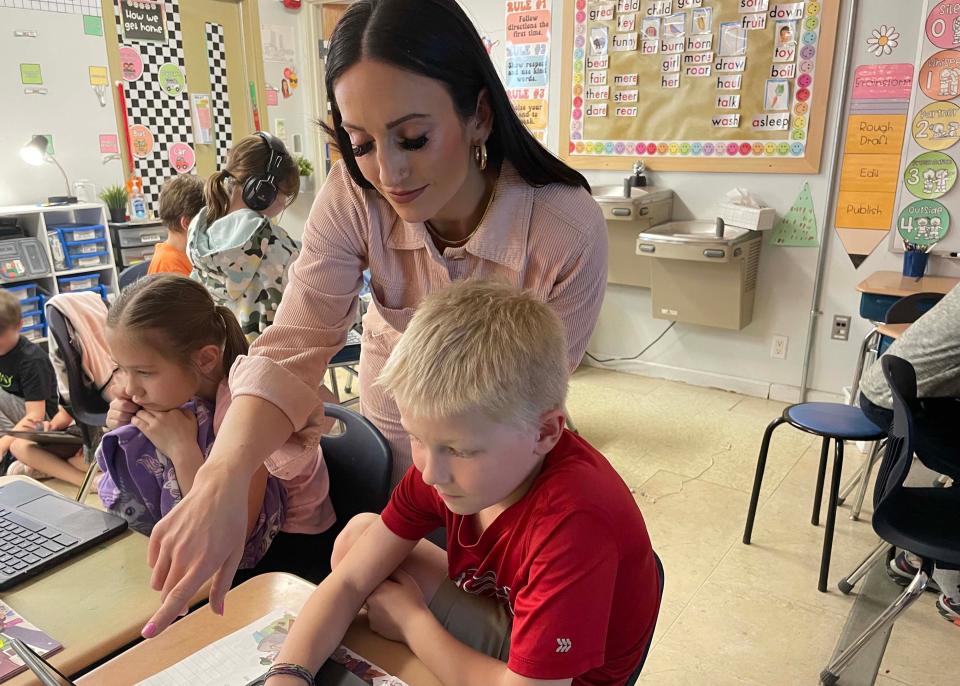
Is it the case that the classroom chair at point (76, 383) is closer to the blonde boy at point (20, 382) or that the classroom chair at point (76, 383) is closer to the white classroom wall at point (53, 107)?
the blonde boy at point (20, 382)

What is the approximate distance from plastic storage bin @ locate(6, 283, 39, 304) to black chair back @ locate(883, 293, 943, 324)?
13.7 feet

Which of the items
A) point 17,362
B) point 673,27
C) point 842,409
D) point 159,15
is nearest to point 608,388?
point 842,409

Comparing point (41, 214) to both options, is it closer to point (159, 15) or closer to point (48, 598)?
point (159, 15)

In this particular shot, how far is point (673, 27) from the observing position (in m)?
3.54

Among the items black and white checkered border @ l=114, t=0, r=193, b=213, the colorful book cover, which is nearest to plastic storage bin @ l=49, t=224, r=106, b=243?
black and white checkered border @ l=114, t=0, r=193, b=213

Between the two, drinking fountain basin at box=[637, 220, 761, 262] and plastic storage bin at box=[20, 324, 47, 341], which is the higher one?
drinking fountain basin at box=[637, 220, 761, 262]

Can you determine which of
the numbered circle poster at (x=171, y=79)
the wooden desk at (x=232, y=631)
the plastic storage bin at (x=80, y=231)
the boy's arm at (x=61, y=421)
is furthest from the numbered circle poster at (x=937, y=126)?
the numbered circle poster at (x=171, y=79)

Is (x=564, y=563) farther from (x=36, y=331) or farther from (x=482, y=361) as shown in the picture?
(x=36, y=331)

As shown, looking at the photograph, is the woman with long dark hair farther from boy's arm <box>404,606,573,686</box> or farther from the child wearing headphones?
the child wearing headphones

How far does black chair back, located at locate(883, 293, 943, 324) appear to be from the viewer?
256 centimetres

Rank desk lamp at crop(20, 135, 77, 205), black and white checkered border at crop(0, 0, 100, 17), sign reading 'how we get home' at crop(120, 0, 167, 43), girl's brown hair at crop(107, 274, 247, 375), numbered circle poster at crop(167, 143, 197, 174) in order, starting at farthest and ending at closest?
numbered circle poster at crop(167, 143, 197, 174) → sign reading 'how we get home' at crop(120, 0, 167, 43) → desk lamp at crop(20, 135, 77, 205) → black and white checkered border at crop(0, 0, 100, 17) → girl's brown hair at crop(107, 274, 247, 375)

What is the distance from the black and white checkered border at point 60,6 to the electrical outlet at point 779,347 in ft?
14.7

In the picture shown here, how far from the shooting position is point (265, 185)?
2.48 m

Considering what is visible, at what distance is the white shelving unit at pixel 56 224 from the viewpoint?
152 inches
